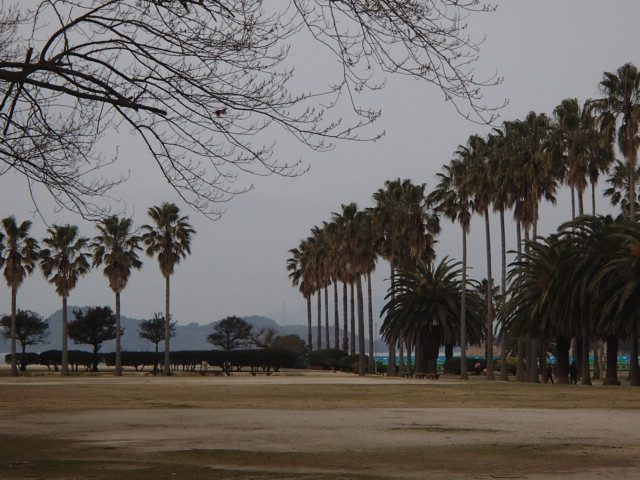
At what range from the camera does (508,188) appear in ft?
210

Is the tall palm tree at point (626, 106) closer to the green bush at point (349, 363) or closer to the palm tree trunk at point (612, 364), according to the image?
the palm tree trunk at point (612, 364)

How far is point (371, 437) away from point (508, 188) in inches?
1985

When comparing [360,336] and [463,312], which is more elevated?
[463,312]

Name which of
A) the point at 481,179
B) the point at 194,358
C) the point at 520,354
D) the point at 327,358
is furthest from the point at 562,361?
the point at 194,358

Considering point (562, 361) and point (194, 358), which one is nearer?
point (562, 361)

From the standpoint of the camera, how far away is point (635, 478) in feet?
33.4

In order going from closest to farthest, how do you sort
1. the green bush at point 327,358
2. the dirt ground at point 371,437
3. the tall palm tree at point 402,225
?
the dirt ground at point 371,437 → the tall palm tree at point 402,225 → the green bush at point 327,358

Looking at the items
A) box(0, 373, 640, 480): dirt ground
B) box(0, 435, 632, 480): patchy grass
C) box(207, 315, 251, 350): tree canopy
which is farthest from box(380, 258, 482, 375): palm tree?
box(207, 315, 251, 350): tree canopy

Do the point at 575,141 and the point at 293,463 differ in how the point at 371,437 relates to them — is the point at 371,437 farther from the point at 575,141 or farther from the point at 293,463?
the point at 575,141

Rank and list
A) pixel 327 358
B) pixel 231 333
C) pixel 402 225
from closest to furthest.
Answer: pixel 402 225 < pixel 327 358 < pixel 231 333

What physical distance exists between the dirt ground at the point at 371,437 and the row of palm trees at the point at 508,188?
29.5m

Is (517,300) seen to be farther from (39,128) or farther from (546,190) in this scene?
(39,128)

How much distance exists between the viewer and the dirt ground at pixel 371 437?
37.0ft

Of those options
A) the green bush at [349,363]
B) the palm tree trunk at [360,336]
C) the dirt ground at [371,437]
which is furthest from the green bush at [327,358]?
the dirt ground at [371,437]
